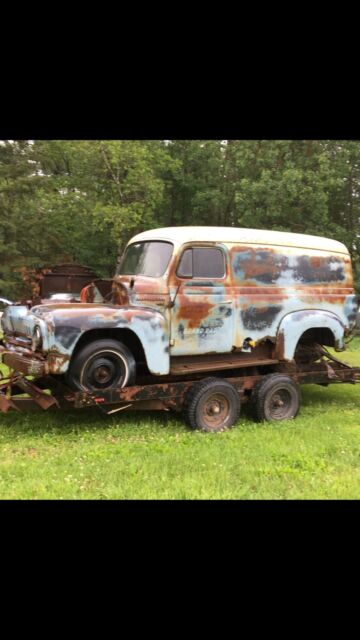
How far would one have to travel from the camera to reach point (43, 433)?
20.7ft

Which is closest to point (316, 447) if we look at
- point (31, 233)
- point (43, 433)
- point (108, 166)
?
point (43, 433)

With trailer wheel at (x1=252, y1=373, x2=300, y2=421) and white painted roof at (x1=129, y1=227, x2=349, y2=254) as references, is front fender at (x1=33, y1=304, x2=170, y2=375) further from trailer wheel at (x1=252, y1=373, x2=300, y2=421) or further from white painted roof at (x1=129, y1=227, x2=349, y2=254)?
trailer wheel at (x1=252, y1=373, x2=300, y2=421)

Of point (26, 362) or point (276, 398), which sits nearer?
point (26, 362)

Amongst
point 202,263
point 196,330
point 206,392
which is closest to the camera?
point 206,392

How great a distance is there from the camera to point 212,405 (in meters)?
6.88

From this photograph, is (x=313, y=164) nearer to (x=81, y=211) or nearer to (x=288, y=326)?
(x=81, y=211)

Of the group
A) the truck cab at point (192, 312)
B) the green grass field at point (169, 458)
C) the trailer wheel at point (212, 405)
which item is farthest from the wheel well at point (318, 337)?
the trailer wheel at point (212, 405)

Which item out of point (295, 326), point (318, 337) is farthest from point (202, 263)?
point (318, 337)

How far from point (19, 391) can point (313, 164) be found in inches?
749

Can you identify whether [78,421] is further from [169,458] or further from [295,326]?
[295,326]

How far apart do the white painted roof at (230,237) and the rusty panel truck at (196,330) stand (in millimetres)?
17

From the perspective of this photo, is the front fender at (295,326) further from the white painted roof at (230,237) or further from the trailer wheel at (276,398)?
the white painted roof at (230,237)

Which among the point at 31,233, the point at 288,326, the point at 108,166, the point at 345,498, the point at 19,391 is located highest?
the point at 108,166

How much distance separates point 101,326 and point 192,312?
1.33 metres
